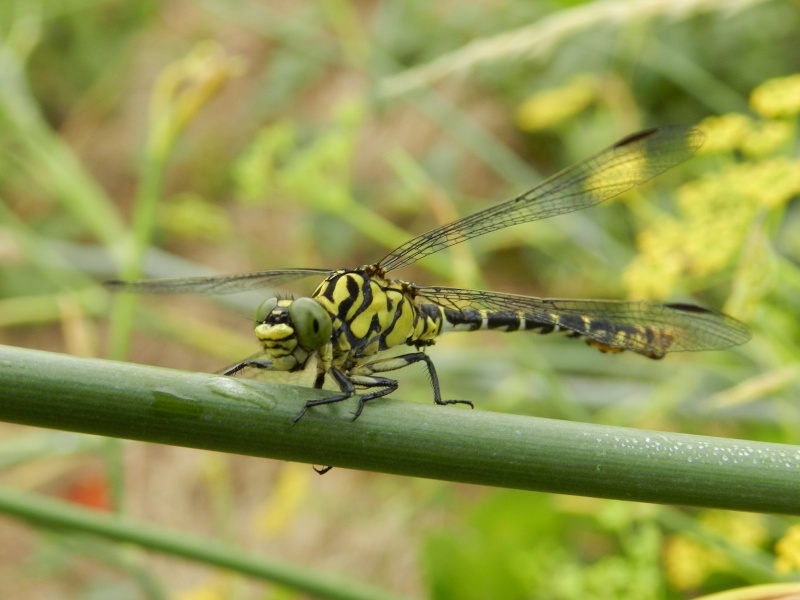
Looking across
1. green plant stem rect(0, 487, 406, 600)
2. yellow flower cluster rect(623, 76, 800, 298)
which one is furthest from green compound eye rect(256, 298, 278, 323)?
yellow flower cluster rect(623, 76, 800, 298)

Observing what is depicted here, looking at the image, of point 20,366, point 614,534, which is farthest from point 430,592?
point 20,366

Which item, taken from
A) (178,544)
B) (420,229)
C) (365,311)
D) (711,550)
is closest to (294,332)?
(365,311)

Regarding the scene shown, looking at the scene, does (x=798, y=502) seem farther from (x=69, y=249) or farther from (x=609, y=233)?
(x=69, y=249)

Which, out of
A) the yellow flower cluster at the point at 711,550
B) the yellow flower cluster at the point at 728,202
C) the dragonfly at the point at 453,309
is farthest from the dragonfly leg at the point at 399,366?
the yellow flower cluster at the point at 711,550

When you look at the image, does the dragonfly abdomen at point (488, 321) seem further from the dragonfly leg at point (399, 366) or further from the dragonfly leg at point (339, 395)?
the dragonfly leg at point (339, 395)

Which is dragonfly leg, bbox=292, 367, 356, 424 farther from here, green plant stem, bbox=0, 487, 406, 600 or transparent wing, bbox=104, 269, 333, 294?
green plant stem, bbox=0, 487, 406, 600

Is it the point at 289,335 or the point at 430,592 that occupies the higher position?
the point at 289,335
